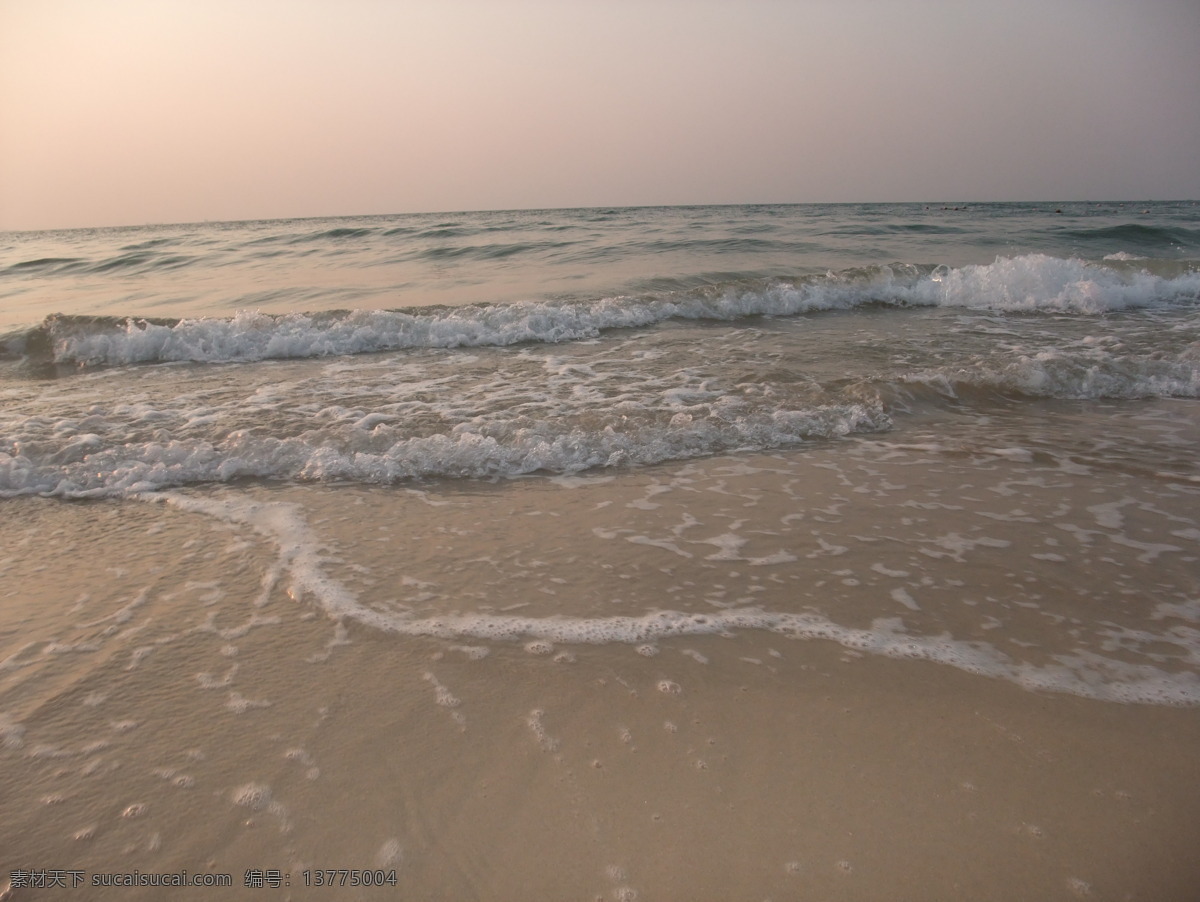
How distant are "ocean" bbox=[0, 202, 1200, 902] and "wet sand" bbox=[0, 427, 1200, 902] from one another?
0.5 inches

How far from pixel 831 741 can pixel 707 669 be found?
1.67 ft

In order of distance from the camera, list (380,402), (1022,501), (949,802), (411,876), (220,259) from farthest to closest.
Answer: (220,259) < (380,402) < (1022,501) < (949,802) < (411,876)

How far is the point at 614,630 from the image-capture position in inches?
108

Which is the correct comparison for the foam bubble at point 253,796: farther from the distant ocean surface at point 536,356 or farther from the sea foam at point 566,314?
the sea foam at point 566,314

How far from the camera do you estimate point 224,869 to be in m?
1.79

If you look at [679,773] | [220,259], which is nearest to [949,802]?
[679,773]

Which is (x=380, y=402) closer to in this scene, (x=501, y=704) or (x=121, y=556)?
(x=121, y=556)

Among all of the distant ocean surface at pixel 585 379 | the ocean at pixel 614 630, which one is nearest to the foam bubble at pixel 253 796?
the ocean at pixel 614 630

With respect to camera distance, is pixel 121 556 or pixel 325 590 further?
pixel 121 556

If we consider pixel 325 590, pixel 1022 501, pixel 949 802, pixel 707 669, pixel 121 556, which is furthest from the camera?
pixel 1022 501

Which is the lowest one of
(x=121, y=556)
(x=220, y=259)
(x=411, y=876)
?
(x=411, y=876)

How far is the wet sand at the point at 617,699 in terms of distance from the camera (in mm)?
1800

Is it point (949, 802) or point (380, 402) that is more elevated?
point (380, 402)

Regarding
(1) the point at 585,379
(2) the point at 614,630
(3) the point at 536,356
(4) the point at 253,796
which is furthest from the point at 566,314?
(4) the point at 253,796
